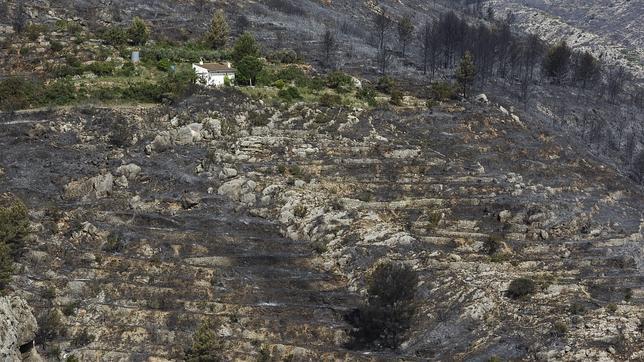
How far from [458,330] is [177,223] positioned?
2157 cm

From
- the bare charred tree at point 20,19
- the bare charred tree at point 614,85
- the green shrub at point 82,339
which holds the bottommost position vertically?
the green shrub at point 82,339

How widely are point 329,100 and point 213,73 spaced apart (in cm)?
1252

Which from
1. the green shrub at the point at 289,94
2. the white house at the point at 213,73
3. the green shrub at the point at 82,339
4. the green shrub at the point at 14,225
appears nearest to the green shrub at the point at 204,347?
the green shrub at the point at 82,339

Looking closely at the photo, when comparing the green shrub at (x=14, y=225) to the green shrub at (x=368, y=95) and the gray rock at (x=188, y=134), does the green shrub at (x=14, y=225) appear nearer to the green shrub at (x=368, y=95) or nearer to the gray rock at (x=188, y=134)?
the gray rock at (x=188, y=134)

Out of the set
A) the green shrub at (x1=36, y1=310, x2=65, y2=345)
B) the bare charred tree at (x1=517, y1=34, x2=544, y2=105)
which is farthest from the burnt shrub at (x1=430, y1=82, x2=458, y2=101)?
the green shrub at (x1=36, y1=310, x2=65, y2=345)

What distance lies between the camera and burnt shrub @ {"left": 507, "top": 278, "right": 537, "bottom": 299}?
146 ft

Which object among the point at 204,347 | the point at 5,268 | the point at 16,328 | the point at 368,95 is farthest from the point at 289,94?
the point at 16,328

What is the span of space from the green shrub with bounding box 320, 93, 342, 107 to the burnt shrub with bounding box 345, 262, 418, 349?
30.4 m

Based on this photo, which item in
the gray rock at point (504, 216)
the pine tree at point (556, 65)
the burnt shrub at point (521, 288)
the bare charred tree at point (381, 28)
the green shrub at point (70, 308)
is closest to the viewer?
the green shrub at point (70, 308)

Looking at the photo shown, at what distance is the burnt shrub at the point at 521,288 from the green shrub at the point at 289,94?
3411cm

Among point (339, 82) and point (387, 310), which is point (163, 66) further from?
point (387, 310)

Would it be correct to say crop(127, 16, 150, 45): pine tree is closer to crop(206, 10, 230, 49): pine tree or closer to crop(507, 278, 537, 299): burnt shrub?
crop(206, 10, 230, 49): pine tree

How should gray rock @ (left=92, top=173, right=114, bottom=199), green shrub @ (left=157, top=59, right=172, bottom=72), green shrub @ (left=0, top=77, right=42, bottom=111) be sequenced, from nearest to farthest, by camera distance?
gray rock @ (left=92, top=173, right=114, bottom=199), green shrub @ (left=0, top=77, right=42, bottom=111), green shrub @ (left=157, top=59, right=172, bottom=72)

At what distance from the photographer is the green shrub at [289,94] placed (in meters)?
71.9
